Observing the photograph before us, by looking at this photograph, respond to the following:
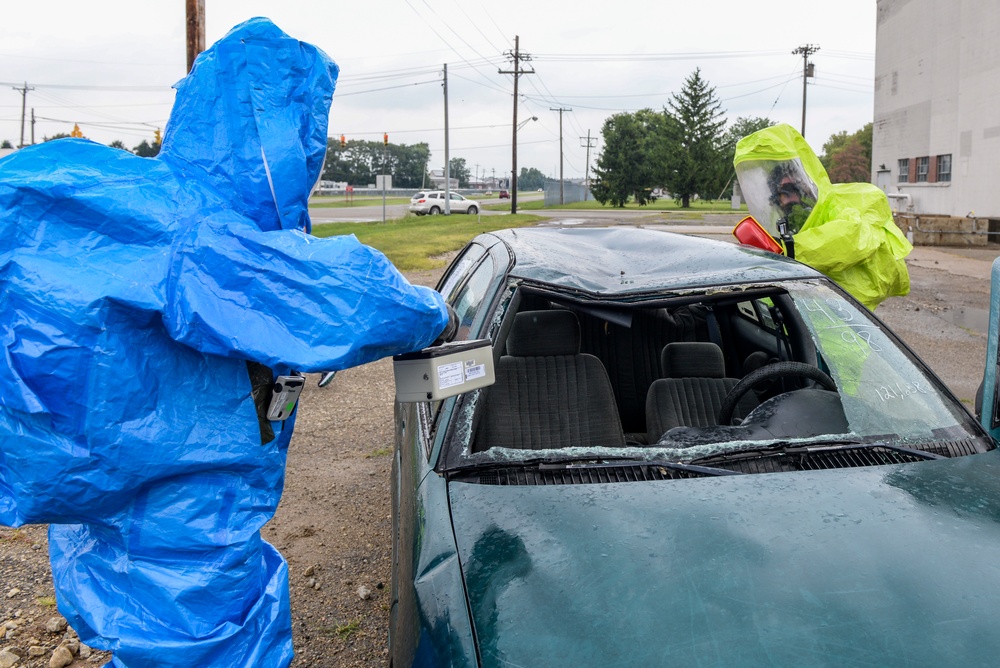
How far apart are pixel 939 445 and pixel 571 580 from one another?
1302 millimetres

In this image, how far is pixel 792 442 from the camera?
2.36 metres

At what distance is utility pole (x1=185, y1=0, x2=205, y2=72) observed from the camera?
1026 centimetres

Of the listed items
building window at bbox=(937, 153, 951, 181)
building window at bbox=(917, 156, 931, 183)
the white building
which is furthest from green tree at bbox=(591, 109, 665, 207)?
building window at bbox=(937, 153, 951, 181)

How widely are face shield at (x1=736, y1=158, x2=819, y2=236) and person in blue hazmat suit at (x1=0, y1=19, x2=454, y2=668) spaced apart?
2.84 m

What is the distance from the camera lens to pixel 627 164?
56.9 metres

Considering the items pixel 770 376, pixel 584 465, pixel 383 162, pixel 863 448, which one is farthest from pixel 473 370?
pixel 383 162

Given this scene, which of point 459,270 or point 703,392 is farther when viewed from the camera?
point 459,270

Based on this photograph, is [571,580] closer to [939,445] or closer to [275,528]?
[939,445]

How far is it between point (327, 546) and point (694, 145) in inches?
2150

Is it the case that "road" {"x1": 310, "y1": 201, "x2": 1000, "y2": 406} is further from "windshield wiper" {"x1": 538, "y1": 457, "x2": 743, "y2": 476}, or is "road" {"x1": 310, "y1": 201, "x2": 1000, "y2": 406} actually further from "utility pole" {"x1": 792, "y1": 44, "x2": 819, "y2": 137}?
"utility pole" {"x1": 792, "y1": 44, "x2": 819, "y2": 137}

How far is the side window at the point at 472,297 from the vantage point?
2809 mm

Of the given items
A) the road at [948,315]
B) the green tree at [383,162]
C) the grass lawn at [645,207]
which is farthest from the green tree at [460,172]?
the road at [948,315]

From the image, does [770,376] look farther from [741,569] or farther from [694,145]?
[694,145]

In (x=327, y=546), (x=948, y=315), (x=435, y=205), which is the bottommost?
(x=327, y=546)
